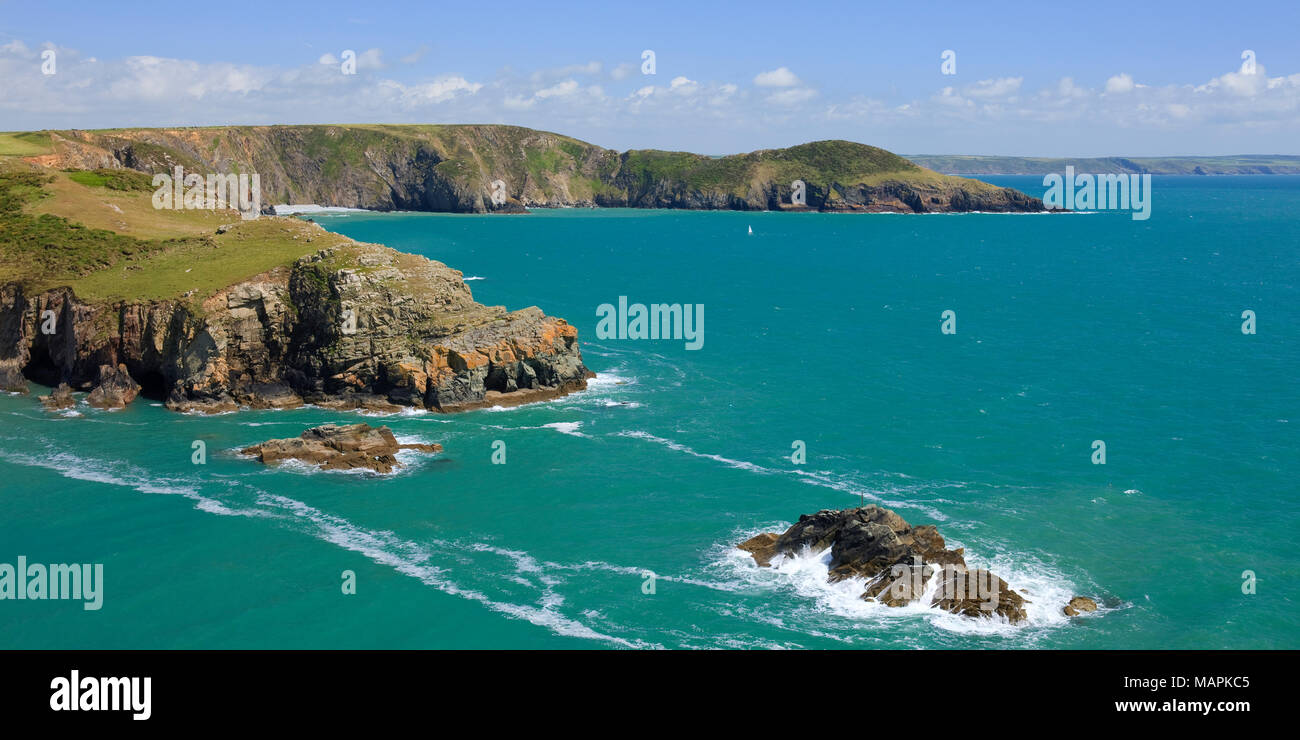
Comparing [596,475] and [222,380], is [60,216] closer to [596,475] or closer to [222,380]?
[222,380]

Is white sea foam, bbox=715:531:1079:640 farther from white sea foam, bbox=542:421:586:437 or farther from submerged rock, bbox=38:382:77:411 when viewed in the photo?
submerged rock, bbox=38:382:77:411

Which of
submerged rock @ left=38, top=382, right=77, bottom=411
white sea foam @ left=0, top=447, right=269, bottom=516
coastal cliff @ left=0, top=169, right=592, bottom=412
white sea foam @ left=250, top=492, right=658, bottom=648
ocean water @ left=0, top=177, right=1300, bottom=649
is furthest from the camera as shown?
coastal cliff @ left=0, top=169, right=592, bottom=412

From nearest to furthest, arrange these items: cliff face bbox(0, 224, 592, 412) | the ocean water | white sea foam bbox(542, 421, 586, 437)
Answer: the ocean water → white sea foam bbox(542, 421, 586, 437) → cliff face bbox(0, 224, 592, 412)

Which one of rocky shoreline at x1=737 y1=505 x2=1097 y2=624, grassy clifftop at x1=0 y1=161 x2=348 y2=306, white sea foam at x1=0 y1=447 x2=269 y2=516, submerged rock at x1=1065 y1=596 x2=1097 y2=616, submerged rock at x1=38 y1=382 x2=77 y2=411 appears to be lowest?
submerged rock at x1=1065 y1=596 x2=1097 y2=616

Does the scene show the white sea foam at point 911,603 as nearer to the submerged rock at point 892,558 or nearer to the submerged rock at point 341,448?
the submerged rock at point 892,558

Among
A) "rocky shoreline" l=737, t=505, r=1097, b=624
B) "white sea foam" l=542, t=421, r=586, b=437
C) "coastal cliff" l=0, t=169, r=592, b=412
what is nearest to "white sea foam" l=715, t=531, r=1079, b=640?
"rocky shoreline" l=737, t=505, r=1097, b=624

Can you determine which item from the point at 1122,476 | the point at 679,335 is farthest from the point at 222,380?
the point at 1122,476
